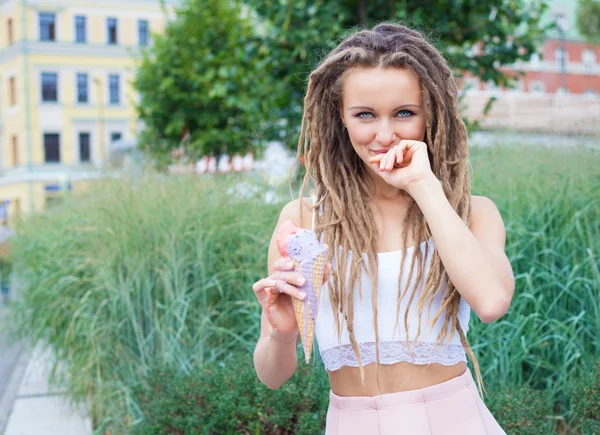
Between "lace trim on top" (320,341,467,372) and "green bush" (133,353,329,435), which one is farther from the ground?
"lace trim on top" (320,341,467,372)

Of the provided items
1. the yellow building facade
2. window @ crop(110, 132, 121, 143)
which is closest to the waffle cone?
the yellow building facade

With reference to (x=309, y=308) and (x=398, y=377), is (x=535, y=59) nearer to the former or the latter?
(x=398, y=377)

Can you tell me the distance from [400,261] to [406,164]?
23cm

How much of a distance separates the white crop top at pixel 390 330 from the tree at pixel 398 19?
533 cm

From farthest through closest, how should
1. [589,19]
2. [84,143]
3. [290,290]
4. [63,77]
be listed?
1. [84,143]
2. [63,77]
3. [589,19]
4. [290,290]

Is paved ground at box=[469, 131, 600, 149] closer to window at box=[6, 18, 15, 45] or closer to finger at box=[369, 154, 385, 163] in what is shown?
finger at box=[369, 154, 385, 163]

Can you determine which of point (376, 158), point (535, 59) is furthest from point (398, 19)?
point (535, 59)

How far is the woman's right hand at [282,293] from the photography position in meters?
1.54

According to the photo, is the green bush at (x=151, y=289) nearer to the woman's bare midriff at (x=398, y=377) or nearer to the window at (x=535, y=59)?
Answer: the woman's bare midriff at (x=398, y=377)

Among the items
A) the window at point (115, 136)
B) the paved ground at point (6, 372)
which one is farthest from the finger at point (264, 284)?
the window at point (115, 136)

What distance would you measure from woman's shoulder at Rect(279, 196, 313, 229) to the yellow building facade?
3981 cm

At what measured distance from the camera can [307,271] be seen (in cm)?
156

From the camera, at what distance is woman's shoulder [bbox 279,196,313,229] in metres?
1.94

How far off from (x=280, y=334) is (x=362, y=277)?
25 centimetres
